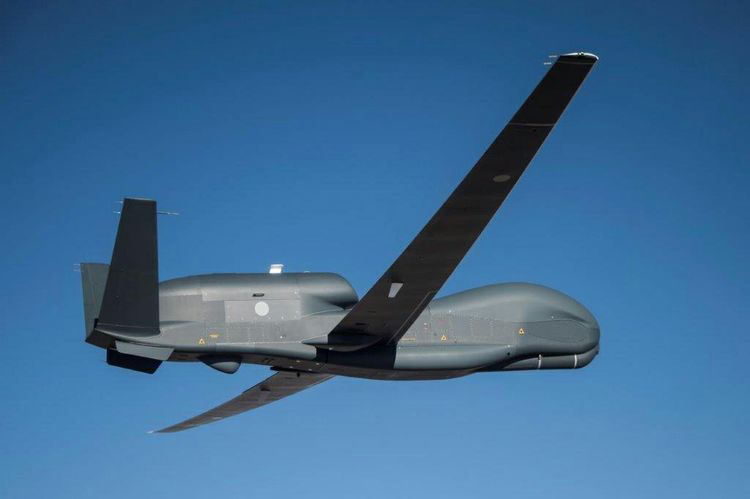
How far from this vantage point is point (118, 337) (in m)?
31.6

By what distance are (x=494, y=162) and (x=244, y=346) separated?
381 inches

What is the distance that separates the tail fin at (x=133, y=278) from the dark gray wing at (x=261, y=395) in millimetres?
7186

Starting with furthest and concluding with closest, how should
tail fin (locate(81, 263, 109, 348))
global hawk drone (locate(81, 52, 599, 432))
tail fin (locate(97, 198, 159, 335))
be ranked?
tail fin (locate(81, 263, 109, 348)) < tail fin (locate(97, 198, 159, 335)) < global hawk drone (locate(81, 52, 599, 432))

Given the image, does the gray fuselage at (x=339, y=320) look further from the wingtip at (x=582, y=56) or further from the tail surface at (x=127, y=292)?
the wingtip at (x=582, y=56)

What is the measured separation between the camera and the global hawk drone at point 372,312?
2902 centimetres

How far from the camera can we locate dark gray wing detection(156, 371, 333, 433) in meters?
39.2

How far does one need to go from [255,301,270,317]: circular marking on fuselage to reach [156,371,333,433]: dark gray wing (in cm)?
479

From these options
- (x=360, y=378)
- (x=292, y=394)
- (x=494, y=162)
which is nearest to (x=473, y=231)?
(x=494, y=162)

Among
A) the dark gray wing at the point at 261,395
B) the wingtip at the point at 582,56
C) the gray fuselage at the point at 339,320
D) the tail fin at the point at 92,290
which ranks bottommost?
the dark gray wing at the point at 261,395

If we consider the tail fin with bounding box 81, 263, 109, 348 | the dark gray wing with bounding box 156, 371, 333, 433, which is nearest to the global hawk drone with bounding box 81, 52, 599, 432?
the tail fin with bounding box 81, 263, 109, 348

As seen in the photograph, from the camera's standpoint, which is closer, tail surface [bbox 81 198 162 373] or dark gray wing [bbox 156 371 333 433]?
tail surface [bbox 81 198 162 373]

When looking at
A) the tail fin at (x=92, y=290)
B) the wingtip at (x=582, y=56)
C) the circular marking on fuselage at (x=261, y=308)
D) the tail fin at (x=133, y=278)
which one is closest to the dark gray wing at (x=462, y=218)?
the wingtip at (x=582, y=56)

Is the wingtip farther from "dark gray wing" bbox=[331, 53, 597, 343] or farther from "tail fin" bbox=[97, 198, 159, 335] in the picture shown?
"tail fin" bbox=[97, 198, 159, 335]

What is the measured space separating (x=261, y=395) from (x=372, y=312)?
978 centimetres
